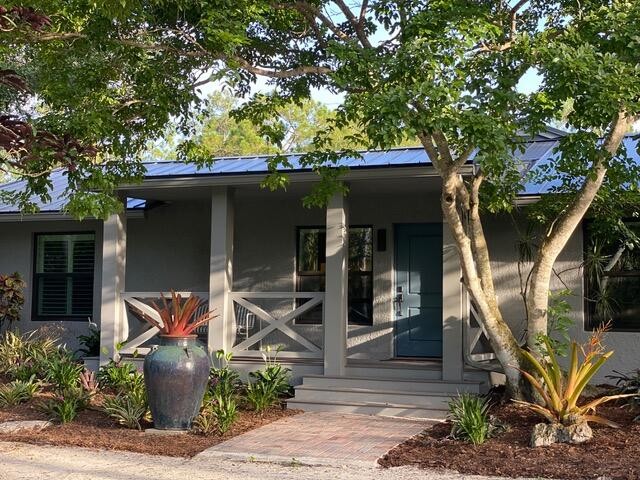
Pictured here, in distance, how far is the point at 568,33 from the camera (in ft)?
29.8

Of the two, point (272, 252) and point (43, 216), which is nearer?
point (272, 252)

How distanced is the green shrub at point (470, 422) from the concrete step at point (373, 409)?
3.75 feet

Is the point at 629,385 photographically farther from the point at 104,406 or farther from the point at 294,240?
the point at 104,406

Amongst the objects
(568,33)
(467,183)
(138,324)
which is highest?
(568,33)

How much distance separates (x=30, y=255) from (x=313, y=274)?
5954 millimetres

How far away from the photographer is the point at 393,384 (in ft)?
36.7

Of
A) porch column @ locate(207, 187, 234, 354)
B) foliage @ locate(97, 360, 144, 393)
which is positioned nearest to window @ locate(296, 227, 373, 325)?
porch column @ locate(207, 187, 234, 354)

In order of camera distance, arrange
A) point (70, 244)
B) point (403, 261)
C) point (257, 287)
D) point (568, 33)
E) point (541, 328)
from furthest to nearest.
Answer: point (70, 244) < point (257, 287) < point (403, 261) < point (541, 328) < point (568, 33)

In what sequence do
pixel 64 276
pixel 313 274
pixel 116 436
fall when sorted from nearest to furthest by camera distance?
pixel 116 436
pixel 313 274
pixel 64 276

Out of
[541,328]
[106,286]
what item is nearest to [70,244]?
[106,286]

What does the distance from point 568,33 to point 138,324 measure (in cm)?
908

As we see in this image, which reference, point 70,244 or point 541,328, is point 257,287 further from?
point 541,328

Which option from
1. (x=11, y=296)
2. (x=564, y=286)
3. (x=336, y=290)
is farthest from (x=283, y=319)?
(x=11, y=296)

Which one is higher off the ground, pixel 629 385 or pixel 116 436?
pixel 629 385
